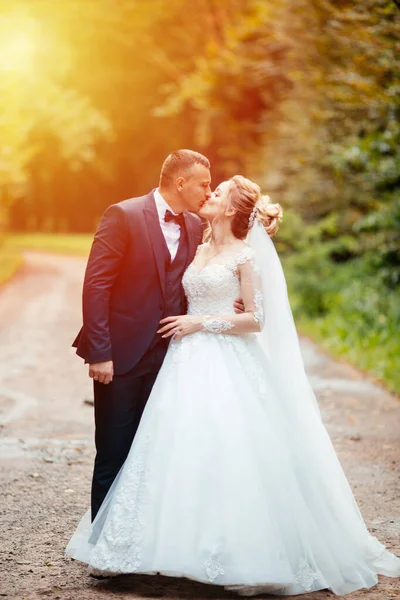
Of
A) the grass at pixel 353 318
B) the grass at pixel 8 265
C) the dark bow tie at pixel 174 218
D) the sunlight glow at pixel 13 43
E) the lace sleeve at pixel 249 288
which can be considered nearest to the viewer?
the lace sleeve at pixel 249 288

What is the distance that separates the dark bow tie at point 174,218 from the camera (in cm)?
495

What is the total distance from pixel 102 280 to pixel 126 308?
0.71 ft

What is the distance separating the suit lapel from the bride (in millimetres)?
167

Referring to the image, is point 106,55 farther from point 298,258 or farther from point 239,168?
point 298,258

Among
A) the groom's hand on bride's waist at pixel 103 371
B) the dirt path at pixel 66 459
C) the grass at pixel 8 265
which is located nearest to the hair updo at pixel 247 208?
the groom's hand on bride's waist at pixel 103 371

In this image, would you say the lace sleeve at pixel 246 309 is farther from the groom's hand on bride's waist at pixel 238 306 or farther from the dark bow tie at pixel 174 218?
the dark bow tie at pixel 174 218

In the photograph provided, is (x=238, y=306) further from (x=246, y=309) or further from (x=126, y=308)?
(x=126, y=308)

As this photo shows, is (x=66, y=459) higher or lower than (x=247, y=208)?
lower

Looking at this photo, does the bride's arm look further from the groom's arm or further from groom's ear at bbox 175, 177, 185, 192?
groom's ear at bbox 175, 177, 185, 192

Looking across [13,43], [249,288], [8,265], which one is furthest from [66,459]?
[8,265]

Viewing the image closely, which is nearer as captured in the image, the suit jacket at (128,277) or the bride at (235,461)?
the bride at (235,461)

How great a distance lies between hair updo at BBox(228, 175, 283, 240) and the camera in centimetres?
487

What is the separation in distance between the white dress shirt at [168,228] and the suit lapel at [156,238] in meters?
0.07

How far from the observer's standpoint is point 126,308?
4.88 meters
